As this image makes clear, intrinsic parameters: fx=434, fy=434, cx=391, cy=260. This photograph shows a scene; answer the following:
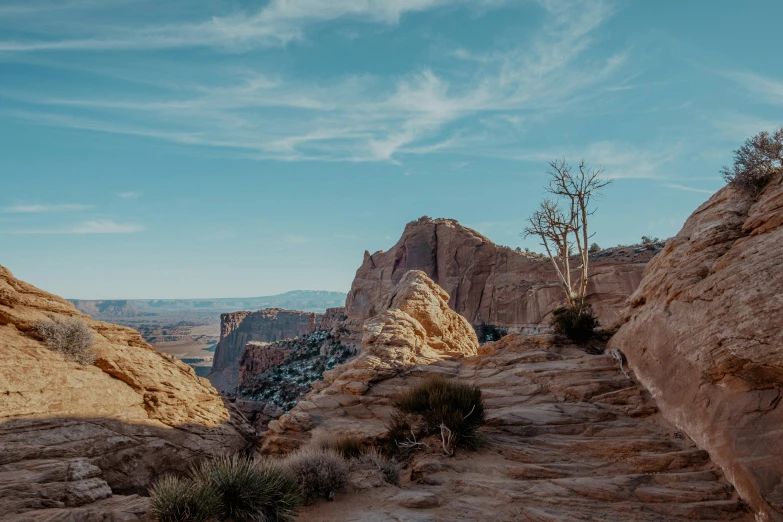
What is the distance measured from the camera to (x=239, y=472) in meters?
6.43

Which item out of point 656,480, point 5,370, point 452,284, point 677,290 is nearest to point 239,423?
point 5,370

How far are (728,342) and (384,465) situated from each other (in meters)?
6.44

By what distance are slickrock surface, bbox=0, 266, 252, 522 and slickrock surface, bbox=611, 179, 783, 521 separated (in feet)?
28.5

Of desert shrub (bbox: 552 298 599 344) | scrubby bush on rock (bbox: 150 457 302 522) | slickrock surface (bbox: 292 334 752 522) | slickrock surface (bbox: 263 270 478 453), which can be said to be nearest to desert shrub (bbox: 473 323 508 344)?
slickrock surface (bbox: 263 270 478 453)

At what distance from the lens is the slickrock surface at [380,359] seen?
10938 millimetres

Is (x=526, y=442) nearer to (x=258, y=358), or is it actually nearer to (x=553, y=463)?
(x=553, y=463)

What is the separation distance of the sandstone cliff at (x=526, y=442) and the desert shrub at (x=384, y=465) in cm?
20

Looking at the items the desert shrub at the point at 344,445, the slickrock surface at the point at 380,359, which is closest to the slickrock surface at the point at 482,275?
the slickrock surface at the point at 380,359

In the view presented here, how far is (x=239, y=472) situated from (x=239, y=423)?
5.86 meters

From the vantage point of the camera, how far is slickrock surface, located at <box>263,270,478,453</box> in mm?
10938

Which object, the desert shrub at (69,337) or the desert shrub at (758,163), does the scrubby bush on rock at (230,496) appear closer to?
the desert shrub at (69,337)

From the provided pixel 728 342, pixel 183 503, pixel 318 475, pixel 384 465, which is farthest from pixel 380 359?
pixel 728 342

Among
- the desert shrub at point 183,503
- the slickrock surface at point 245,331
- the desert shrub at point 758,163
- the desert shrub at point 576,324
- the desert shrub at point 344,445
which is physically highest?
the desert shrub at point 758,163

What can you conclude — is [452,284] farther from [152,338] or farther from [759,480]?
[152,338]
